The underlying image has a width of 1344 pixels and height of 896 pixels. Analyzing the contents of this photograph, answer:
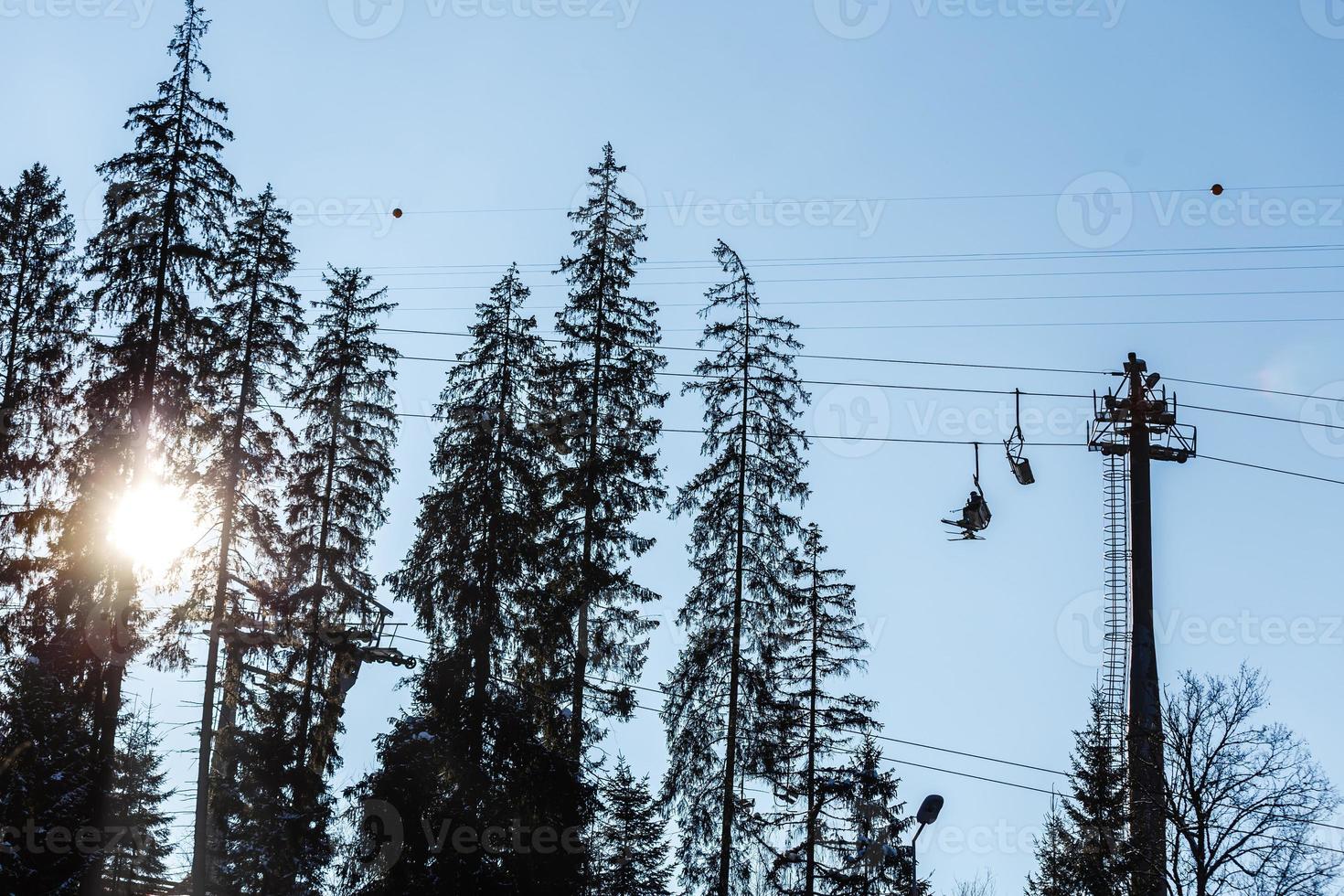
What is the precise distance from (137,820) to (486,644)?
727cm

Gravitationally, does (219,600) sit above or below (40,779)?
above

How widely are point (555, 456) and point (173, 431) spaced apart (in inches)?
319

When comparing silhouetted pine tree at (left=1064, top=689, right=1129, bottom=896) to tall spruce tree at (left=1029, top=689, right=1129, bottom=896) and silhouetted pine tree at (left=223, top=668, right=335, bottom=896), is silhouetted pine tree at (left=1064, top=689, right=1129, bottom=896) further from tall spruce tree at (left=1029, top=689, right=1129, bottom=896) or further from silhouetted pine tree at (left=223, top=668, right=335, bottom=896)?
silhouetted pine tree at (left=223, top=668, right=335, bottom=896)

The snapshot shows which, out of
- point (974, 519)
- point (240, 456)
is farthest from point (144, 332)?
point (974, 519)

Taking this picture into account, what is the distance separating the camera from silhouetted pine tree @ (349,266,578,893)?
2794cm

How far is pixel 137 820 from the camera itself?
27.6 meters

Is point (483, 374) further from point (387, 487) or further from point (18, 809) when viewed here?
point (18, 809)

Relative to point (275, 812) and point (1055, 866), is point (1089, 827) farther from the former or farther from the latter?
point (275, 812)

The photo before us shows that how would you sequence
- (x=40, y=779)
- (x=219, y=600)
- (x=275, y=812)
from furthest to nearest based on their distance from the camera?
1. (x=275, y=812)
2. (x=219, y=600)
3. (x=40, y=779)

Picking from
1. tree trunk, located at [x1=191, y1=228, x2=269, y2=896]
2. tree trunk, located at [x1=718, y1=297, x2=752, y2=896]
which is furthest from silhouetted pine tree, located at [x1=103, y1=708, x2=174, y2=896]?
tree trunk, located at [x1=718, y1=297, x2=752, y2=896]

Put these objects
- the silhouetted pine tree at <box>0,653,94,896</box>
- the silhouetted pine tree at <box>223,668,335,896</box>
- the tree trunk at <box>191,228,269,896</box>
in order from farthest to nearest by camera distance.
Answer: the silhouetted pine tree at <box>223,668,335,896</box>, the tree trunk at <box>191,228,269,896</box>, the silhouetted pine tree at <box>0,653,94,896</box>

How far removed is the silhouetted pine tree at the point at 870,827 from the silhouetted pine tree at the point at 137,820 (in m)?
15.2

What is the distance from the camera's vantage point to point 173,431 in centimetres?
2856

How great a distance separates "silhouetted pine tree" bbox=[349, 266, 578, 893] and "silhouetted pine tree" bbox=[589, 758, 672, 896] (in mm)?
4888
